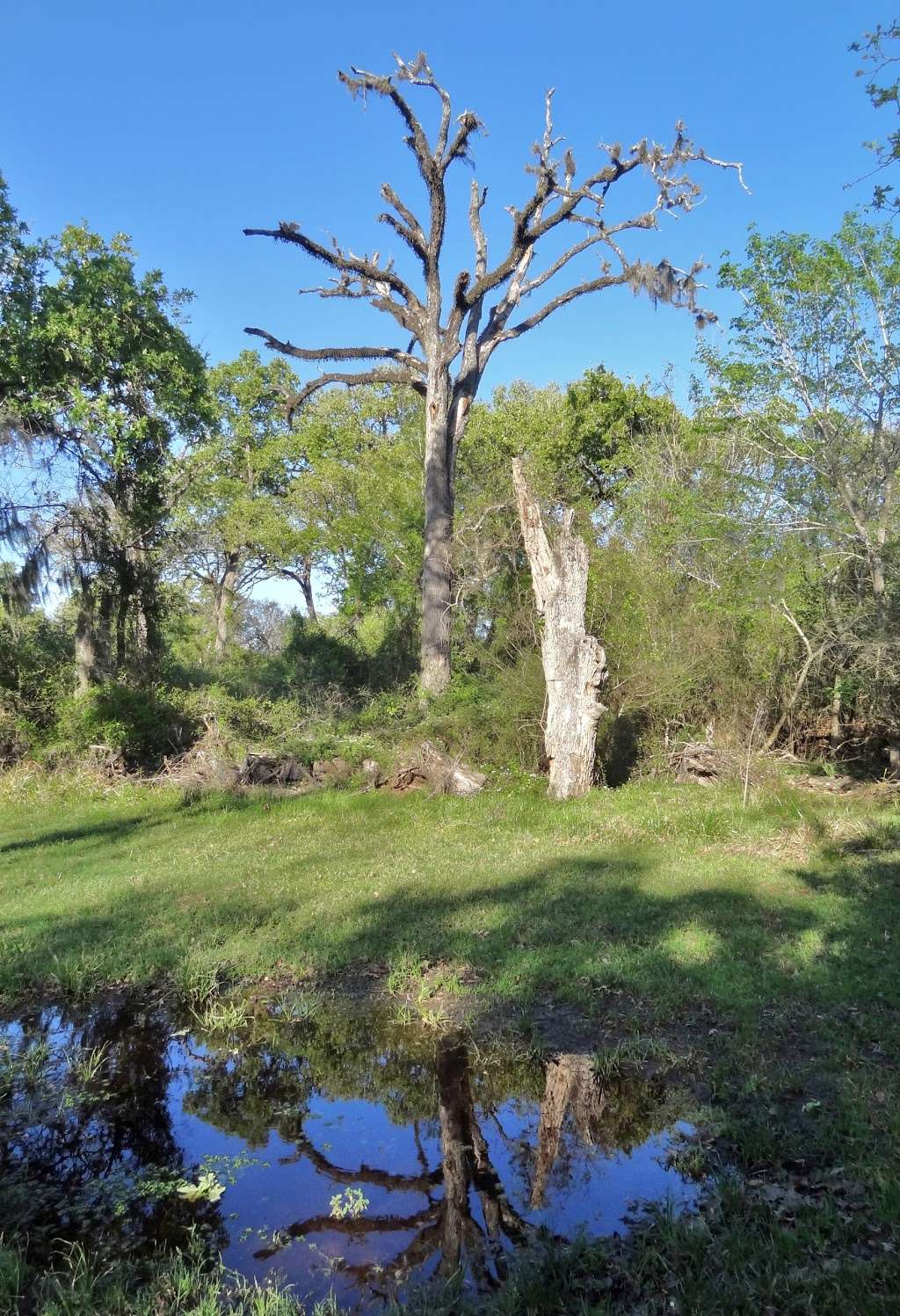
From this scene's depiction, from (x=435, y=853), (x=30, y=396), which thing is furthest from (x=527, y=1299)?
(x=30, y=396)

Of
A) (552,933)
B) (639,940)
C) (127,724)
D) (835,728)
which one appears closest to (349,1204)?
(552,933)

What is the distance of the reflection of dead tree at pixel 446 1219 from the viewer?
3867 millimetres

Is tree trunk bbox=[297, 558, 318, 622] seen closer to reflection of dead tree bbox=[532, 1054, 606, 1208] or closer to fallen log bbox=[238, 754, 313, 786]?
fallen log bbox=[238, 754, 313, 786]

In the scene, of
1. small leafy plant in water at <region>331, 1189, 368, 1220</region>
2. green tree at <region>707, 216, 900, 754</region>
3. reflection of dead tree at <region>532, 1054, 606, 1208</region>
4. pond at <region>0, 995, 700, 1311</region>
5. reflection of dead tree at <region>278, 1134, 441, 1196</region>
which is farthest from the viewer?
green tree at <region>707, 216, 900, 754</region>

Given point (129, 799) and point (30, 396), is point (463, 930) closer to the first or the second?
point (129, 799)

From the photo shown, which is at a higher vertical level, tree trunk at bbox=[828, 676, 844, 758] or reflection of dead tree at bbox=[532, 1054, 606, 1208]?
tree trunk at bbox=[828, 676, 844, 758]

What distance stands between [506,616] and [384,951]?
35.0 ft

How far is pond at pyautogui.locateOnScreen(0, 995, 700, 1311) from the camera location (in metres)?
4.06

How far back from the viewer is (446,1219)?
4227 millimetres

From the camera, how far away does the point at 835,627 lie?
47.0ft

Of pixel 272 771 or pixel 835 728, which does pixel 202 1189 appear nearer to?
pixel 272 771

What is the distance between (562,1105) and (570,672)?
939cm

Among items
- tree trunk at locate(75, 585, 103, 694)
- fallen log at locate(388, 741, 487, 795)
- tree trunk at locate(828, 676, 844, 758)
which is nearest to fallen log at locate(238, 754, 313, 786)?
fallen log at locate(388, 741, 487, 795)

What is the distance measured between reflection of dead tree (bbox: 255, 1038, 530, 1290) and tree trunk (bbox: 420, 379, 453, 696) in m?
13.6
